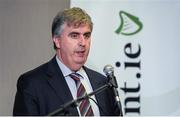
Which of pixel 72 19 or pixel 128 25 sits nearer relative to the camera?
pixel 72 19

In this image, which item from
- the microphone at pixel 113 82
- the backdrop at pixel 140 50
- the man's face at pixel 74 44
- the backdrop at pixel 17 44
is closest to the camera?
the microphone at pixel 113 82

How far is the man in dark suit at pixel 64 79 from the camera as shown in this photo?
2.08 metres

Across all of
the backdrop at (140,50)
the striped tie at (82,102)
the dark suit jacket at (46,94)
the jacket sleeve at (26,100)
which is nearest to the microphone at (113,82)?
the dark suit jacket at (46,94)

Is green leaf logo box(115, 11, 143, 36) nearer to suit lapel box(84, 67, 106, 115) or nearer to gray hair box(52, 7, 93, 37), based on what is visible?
suit lapel box(84, 67, 106, 115)

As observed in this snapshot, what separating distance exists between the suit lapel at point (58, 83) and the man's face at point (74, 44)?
7 cm

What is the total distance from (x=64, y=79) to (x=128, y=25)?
97cm

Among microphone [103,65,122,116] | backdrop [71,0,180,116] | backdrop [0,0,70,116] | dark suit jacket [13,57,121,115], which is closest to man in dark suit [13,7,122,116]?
dark suit jacket [13,57,121,115]

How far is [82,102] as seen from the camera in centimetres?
215

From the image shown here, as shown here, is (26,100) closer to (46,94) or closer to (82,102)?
(46,94)

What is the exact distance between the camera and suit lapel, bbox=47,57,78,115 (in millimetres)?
2141

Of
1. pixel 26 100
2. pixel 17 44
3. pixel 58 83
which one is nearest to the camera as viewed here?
pixel 26 100

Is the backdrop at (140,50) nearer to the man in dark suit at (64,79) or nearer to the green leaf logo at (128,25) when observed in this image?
the green leaf logo at (128,25)

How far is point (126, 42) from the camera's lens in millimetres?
3018

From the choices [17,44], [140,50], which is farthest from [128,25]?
[17,44]
